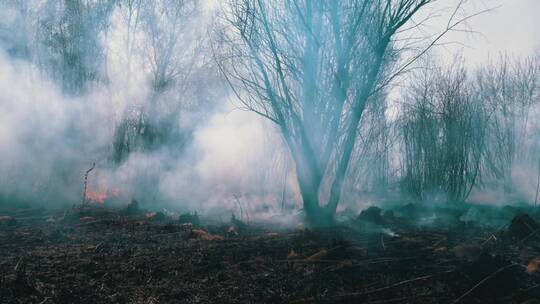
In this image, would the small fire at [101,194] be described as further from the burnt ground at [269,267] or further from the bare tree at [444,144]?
the bare tree at [444,144]

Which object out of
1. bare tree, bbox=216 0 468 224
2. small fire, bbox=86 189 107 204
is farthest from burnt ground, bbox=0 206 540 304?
small fire, bbox=86 189 107 204

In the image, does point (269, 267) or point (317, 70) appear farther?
point (317, 70)

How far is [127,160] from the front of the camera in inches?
858

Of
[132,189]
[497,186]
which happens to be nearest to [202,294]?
[132,189]

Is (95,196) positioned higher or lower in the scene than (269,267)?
higher

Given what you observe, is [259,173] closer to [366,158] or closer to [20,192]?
[366,158]

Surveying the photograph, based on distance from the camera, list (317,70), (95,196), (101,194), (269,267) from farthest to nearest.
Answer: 1. (101,194)
2. (95,196)
3. (317,70)
4. (269,267)

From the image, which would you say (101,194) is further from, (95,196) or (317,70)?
(317,70)

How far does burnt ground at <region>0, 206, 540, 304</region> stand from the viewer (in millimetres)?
4332

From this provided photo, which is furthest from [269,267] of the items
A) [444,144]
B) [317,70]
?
[444,144]

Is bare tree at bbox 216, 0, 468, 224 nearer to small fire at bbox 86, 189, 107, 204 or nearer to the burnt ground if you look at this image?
the burnt ground

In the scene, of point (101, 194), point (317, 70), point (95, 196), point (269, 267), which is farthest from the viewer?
point (101, 194)

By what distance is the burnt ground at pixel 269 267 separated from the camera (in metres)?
4.33

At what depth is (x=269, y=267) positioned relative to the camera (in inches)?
225
